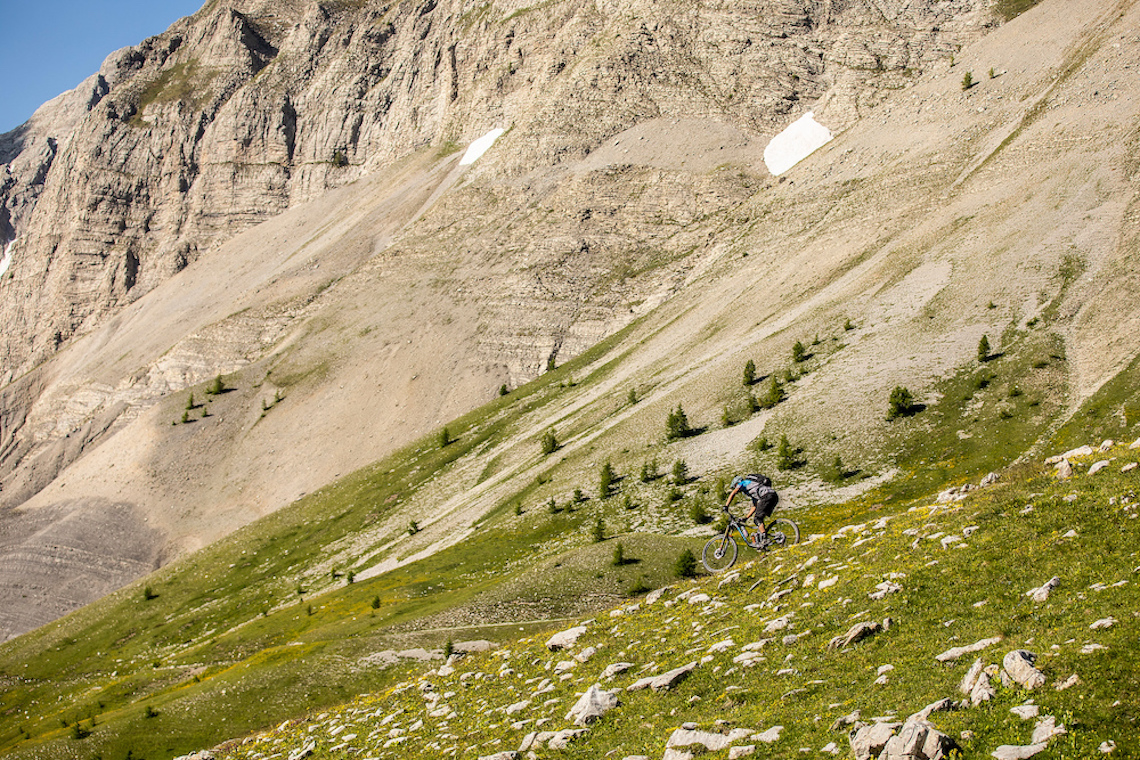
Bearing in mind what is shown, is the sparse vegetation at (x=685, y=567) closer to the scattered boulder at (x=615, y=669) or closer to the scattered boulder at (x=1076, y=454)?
the scattered boulder at (x=1076, y=454)

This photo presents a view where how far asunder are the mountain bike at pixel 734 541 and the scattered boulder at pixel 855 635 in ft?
35.4

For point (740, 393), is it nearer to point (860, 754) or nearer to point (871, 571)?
point (871, 571)

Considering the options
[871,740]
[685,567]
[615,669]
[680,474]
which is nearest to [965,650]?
[871,740]

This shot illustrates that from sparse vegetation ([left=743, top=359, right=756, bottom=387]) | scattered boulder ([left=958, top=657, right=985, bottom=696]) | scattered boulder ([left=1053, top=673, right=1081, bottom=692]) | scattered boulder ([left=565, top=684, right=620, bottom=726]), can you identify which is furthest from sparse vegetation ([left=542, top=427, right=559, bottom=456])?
scattered boulder ([left=1053, top=673, right=1081, bottom=692])

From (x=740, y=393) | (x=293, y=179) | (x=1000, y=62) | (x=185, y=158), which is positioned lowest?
(x=740, y=393)

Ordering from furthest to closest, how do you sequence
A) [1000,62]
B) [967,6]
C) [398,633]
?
[967,6] < [1000,62] < [398,633]

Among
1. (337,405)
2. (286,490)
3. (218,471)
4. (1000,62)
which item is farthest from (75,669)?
(1000,62)

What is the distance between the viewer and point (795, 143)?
124m

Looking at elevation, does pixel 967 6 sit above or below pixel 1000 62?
above

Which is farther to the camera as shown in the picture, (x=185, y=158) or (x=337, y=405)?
(x=185, y=158)

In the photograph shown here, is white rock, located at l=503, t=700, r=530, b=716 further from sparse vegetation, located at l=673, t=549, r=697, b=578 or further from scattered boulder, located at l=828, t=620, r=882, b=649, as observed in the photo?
sparse vegetation, located at l=673, t=549, r=697, b=578

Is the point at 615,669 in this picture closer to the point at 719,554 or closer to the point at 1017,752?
the point at 1017,752

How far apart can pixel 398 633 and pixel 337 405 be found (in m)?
78.1

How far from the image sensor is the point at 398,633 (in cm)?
3497
